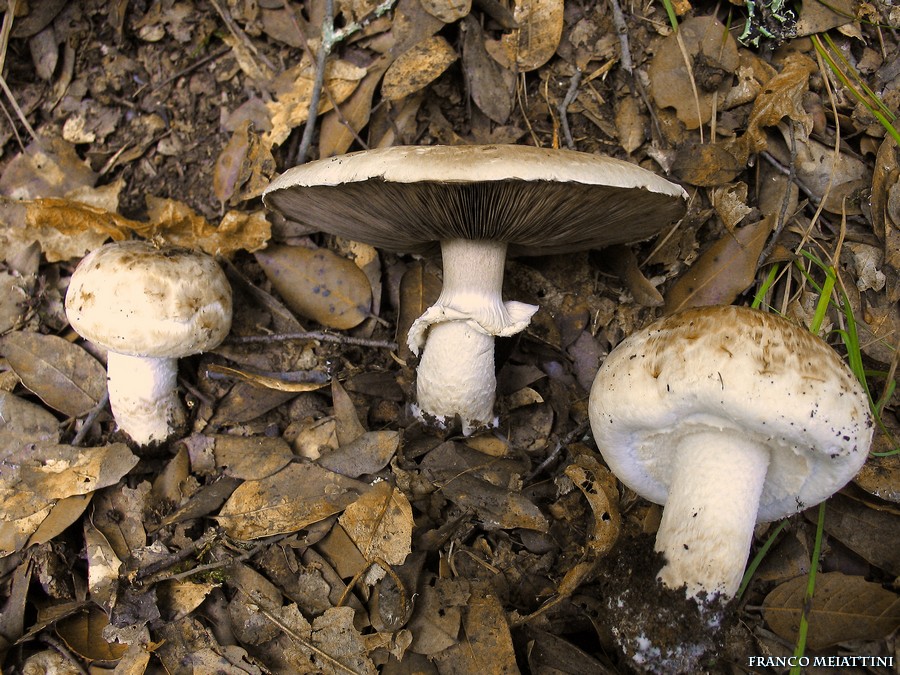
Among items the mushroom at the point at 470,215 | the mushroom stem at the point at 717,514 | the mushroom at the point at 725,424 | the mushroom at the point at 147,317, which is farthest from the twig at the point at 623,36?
the mushroom at the point at 147,317

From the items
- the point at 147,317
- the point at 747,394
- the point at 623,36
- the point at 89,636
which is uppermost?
the point at 623,36

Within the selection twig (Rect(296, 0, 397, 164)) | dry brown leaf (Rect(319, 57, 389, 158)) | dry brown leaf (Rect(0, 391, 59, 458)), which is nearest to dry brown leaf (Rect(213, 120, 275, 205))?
twig (Rect(296, 0, 397, 164))

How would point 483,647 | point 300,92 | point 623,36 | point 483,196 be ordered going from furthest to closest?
point 300,92 < point 623,36 < point 483,647 < point 483,196

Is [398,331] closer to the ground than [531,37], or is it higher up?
closer to the ground

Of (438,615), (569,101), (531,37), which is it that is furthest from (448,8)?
(438,615)

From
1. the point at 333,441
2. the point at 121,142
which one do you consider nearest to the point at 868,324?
the point at 333,441

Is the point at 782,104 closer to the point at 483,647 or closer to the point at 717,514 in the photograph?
the point at 717,514

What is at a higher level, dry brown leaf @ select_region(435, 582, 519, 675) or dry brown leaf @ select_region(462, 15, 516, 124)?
dry brown leaf @ select_region(462, 15, 516, 124)

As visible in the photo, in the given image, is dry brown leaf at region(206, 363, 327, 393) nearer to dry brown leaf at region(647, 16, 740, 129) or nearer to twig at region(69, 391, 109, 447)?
twig at region(69, 391, 109, 447)
